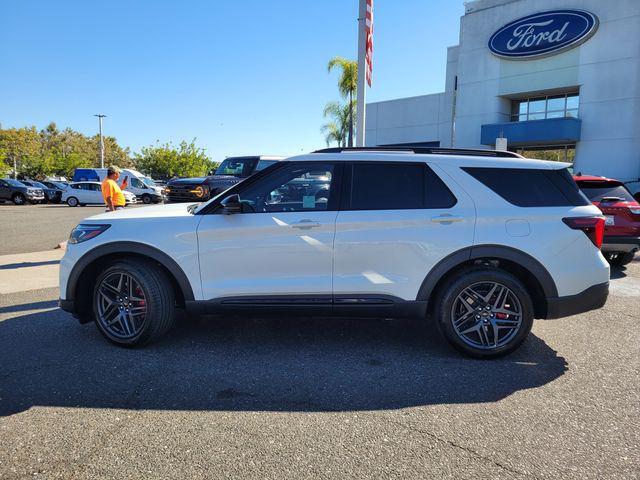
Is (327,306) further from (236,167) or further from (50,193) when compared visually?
(50,193)

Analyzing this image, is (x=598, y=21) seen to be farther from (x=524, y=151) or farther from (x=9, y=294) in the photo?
(x=9, y=294)

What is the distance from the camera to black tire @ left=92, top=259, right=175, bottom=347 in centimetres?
411

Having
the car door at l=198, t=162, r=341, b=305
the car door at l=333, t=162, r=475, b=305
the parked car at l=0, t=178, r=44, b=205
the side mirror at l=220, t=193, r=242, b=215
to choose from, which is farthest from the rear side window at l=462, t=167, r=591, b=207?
the parked car at l=0, t=178, r=44, b=205

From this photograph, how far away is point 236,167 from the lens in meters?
13.4

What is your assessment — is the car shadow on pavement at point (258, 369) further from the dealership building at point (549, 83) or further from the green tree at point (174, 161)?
the green tree at point (174, 161)

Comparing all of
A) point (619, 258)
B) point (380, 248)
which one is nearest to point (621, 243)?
point (619, 258)

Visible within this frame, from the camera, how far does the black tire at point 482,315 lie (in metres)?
3.97

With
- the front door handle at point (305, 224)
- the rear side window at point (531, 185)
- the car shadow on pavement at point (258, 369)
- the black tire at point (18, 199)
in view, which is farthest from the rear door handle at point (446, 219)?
the black tire at point (18, 199)

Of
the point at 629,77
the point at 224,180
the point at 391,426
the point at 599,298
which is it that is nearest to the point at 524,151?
the point at 629,77

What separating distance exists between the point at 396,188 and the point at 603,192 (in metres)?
5.75

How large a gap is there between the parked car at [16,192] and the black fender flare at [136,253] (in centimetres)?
2985

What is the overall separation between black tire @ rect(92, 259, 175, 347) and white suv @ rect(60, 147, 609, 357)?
0.01 m

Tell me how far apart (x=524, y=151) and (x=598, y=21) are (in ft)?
23.6

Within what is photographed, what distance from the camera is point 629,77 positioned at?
22.5 m
